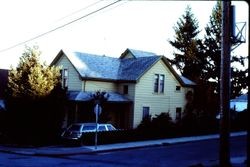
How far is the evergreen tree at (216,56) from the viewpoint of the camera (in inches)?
2438

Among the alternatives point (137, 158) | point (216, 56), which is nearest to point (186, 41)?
point (216, 56)

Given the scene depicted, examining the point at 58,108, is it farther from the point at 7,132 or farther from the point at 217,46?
the point at 217,46

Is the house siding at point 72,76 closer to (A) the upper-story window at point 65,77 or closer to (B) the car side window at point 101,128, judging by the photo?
(A) the upper-story window at point 65,77

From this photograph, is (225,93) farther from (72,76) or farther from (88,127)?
(72,76)

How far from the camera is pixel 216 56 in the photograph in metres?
62.8

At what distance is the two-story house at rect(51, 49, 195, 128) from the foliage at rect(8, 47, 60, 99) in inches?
222

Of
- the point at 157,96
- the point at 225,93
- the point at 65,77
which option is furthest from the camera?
the point at 157,96

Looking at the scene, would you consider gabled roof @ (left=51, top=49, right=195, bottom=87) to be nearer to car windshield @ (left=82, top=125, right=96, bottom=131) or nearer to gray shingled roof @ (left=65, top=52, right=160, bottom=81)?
gray shingled roof @ (left=65, top=52, right=160, bottom=81)

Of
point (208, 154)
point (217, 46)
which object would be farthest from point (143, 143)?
point (217, 46)

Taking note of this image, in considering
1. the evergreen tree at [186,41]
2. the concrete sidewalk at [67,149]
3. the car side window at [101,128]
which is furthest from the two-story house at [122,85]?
the evergreen tree at [186,41]

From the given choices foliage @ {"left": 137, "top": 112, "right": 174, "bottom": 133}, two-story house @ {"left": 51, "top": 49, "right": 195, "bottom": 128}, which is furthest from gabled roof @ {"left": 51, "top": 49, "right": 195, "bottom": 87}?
foliage @ {"left": 137, "top": 112, "right": 174, "bottom": 133}

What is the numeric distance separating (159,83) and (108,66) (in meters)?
5.04

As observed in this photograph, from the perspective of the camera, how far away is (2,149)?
2594 cm

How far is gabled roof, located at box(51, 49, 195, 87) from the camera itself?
36469 millimetres
